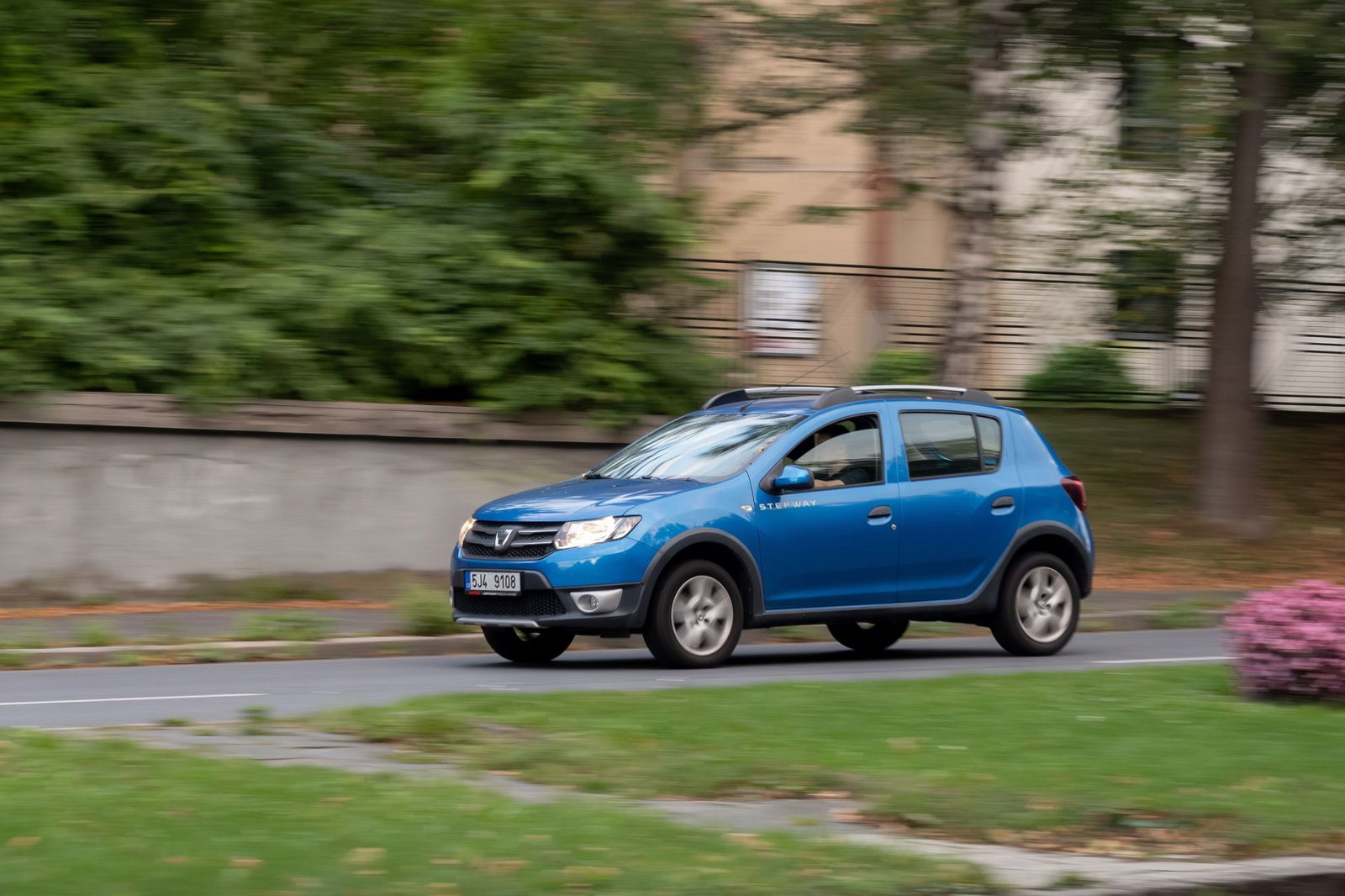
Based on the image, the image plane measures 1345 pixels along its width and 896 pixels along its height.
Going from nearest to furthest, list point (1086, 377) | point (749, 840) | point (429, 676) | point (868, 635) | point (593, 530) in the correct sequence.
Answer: point (749, 840), point (593, 530), point (429, 676), point (868, 635), point (1086, 377)

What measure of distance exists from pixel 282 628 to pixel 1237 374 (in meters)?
11.2

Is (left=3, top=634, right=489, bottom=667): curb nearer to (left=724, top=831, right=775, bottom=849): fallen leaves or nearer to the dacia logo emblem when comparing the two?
the dacia logo emblem

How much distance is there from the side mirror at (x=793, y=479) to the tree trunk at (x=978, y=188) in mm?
6303

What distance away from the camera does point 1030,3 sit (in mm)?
17531

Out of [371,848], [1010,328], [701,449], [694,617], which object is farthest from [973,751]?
[1010,328]

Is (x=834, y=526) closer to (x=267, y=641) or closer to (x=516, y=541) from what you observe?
(x=516, y=541)

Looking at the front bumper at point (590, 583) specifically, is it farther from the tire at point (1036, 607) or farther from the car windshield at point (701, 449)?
the tire at point (1036, 607)

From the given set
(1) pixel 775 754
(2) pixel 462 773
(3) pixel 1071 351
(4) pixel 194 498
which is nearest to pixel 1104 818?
(1) pixel 775 754

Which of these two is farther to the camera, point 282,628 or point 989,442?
point 282,628

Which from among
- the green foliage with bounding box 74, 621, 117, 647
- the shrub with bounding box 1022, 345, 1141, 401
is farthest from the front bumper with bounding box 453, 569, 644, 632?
the shrub with bounding box 1022, 345, 1141, 401

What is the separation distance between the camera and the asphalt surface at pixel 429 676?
31.2ft

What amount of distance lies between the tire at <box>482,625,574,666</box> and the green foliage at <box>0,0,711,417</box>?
496 cm

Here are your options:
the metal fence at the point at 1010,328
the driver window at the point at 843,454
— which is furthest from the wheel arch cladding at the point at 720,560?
the metal fence at the point at 1010,328

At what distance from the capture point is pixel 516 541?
1098 centimetres
